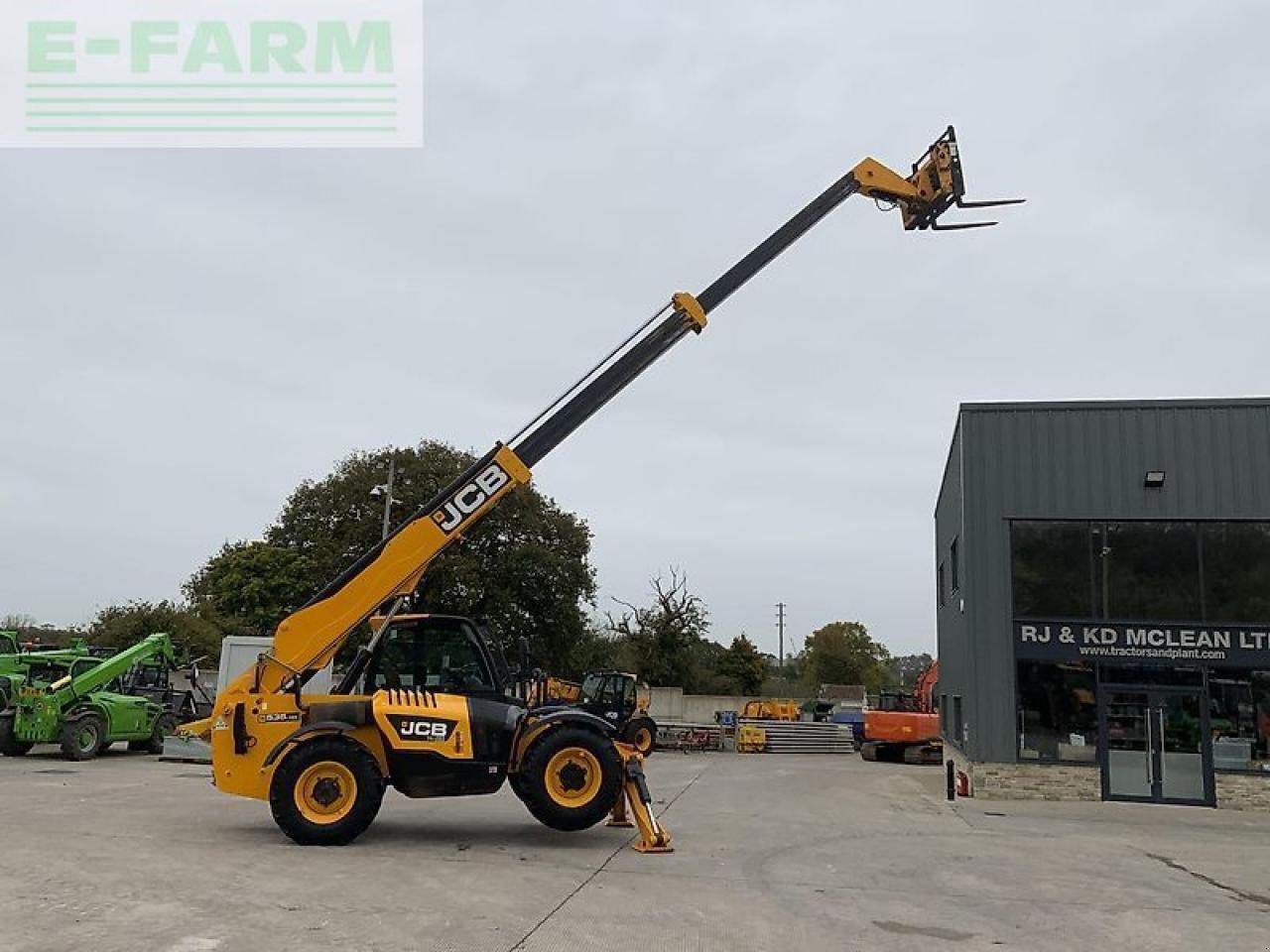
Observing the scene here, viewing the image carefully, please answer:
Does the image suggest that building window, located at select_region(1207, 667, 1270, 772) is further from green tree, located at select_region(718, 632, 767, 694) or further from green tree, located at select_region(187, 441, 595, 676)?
green tree, located at select_region(718, 632, 767, 694)

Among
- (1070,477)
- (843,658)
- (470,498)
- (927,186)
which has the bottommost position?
(843,658)

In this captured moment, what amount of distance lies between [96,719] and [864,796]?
1510 cm

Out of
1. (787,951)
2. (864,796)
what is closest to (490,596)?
(864,796)

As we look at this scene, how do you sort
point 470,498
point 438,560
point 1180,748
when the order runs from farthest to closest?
point 438,560 < point 1180,748 < point 470,498

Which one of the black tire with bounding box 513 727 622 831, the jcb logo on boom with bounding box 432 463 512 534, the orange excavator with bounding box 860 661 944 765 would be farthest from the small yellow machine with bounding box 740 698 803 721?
the jcb logo on boom with bounding box 432 463 512 534

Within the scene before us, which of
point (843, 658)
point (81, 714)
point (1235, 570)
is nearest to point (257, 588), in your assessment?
point (81, 714)

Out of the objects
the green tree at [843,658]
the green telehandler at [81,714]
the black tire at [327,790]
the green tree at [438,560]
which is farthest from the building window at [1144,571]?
the green tree at [843,658]

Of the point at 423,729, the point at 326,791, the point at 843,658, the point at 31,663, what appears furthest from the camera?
the point at 843,658

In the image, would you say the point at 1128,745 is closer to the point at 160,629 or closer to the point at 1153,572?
the point at 1153,572

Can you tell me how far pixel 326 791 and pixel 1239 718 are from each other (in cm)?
1535

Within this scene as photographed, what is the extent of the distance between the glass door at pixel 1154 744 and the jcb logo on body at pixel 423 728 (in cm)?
1242

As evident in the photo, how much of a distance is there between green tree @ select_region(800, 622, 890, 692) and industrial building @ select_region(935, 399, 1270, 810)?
51980mm

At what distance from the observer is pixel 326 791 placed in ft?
36.2

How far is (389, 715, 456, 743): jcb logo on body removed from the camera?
1128cm
